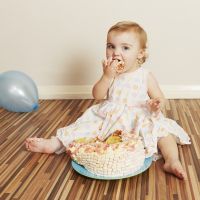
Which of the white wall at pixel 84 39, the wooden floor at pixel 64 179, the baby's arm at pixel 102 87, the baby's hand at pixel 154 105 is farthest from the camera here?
the white wall at pixel 84 39

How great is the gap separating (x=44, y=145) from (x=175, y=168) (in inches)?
19.6

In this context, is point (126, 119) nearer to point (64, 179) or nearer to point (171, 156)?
point (171, 156)

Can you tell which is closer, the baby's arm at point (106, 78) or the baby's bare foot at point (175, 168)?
the baby's bare foot at point (175, 168)

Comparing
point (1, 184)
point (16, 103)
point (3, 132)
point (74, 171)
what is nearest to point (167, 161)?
point (74, 171)

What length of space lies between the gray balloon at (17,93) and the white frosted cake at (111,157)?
2.54 feet

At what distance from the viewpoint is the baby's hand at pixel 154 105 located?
1.42 meters

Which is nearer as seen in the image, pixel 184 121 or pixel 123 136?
pixel 123 136

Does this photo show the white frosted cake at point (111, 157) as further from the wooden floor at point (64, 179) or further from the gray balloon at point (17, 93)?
the gray balloon at point (17, 93)

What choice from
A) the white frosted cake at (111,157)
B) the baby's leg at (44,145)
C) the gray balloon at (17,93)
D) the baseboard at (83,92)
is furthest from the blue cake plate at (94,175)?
the baseboard at (83,92)

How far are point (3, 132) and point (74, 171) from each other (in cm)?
55

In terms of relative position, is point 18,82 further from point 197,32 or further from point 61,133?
point 197,32

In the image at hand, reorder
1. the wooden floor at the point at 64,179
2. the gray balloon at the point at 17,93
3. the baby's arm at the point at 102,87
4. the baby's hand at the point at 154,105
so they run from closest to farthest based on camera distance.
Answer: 1. the wooden floor at the point at 64,179
2. the baby's hand at the point at 154,105
3. the baby's arm at the point at 102,87
4. the gray balloon at the point at 17,93

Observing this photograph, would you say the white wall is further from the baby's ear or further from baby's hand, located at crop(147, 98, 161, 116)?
baby's hand, located at crop(147, 98, 161, 116)

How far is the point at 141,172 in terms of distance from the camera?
1253mm
